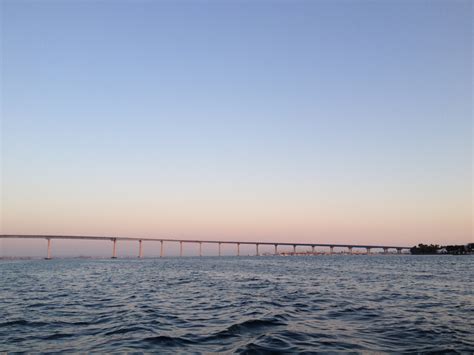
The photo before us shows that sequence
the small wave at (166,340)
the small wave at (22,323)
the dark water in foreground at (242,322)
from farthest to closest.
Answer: the small wave at (22,323)
the small wave at (166,340)
the dark water in foreground at (242,322)

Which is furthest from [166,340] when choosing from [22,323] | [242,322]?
[22,323]

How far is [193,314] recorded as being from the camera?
65.3 ft

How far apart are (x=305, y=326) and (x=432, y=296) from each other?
1530 centimetres

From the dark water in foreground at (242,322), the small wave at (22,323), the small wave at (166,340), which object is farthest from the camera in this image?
the small wave at (22,323)

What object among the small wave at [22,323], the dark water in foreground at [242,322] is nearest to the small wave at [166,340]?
the dark water in foreground at [242,322]

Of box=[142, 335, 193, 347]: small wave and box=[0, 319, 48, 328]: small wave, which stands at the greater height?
box=[142, 335, 193, 347]: small wave

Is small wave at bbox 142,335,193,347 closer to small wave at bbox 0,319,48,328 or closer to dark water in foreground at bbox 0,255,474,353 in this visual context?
dark water in foreground at bbox 0,255,474,353

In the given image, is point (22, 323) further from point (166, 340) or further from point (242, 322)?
point (242, 322)

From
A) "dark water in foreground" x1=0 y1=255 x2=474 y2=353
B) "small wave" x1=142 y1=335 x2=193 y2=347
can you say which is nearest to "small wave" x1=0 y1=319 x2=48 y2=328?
"dark water in foreground" x1=0 y1=255 x2=474 y2=353

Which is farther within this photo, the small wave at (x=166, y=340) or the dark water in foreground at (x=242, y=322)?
the small wave at (x=166, y=340)

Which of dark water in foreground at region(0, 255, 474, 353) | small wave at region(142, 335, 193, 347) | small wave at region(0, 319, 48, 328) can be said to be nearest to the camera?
dark water in foreground at region(0, 255, 474, 353)

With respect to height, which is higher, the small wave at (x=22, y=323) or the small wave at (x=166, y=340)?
the small wave at (x=166, y=340)

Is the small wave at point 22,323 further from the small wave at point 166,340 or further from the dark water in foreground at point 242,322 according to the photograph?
the small wave at point 166,340

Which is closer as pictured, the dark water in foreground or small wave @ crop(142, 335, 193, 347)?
the dark water in foreground
